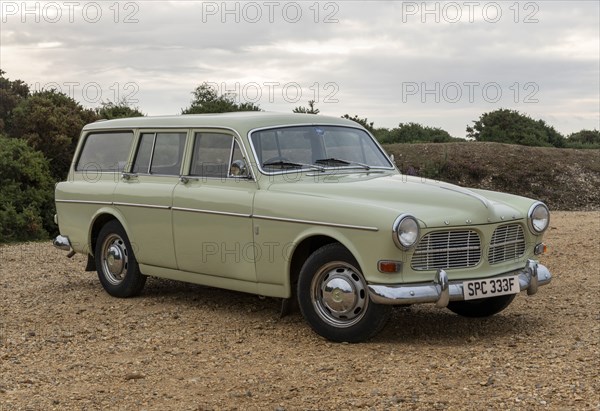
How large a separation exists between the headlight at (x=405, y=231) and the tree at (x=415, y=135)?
23.3 meters

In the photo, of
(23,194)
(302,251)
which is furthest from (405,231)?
(23,194)

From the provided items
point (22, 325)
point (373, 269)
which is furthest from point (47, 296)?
point (373, 269)

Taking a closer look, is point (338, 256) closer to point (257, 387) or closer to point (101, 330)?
point (257, 387)

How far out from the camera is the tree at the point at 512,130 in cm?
2933

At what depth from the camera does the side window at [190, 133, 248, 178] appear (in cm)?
818

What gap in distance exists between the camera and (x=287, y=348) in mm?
7113

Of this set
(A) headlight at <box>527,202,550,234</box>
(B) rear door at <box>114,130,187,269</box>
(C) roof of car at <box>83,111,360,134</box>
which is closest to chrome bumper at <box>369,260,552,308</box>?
(A) headlight at <box>527,202,550,234</box>

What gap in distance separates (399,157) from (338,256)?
1734 centimetres

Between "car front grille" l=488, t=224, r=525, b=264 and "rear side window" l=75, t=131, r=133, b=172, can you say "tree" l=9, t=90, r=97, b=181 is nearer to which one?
"rear side window" l=75, t=131, r=133, b=172

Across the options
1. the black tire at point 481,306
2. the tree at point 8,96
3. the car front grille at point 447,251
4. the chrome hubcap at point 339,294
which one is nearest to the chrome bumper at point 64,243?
the chrome hubcap at point 339,294

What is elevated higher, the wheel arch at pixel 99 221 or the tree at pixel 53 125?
the tree at pixel 53 125

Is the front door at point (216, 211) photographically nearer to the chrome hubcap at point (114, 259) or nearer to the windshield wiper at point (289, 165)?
the windshield wiper at point (289, 165)

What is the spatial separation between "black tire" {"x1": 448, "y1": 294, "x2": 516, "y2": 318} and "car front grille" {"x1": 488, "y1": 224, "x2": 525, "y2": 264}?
1.75ft

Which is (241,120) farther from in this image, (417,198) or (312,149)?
(417,198)
